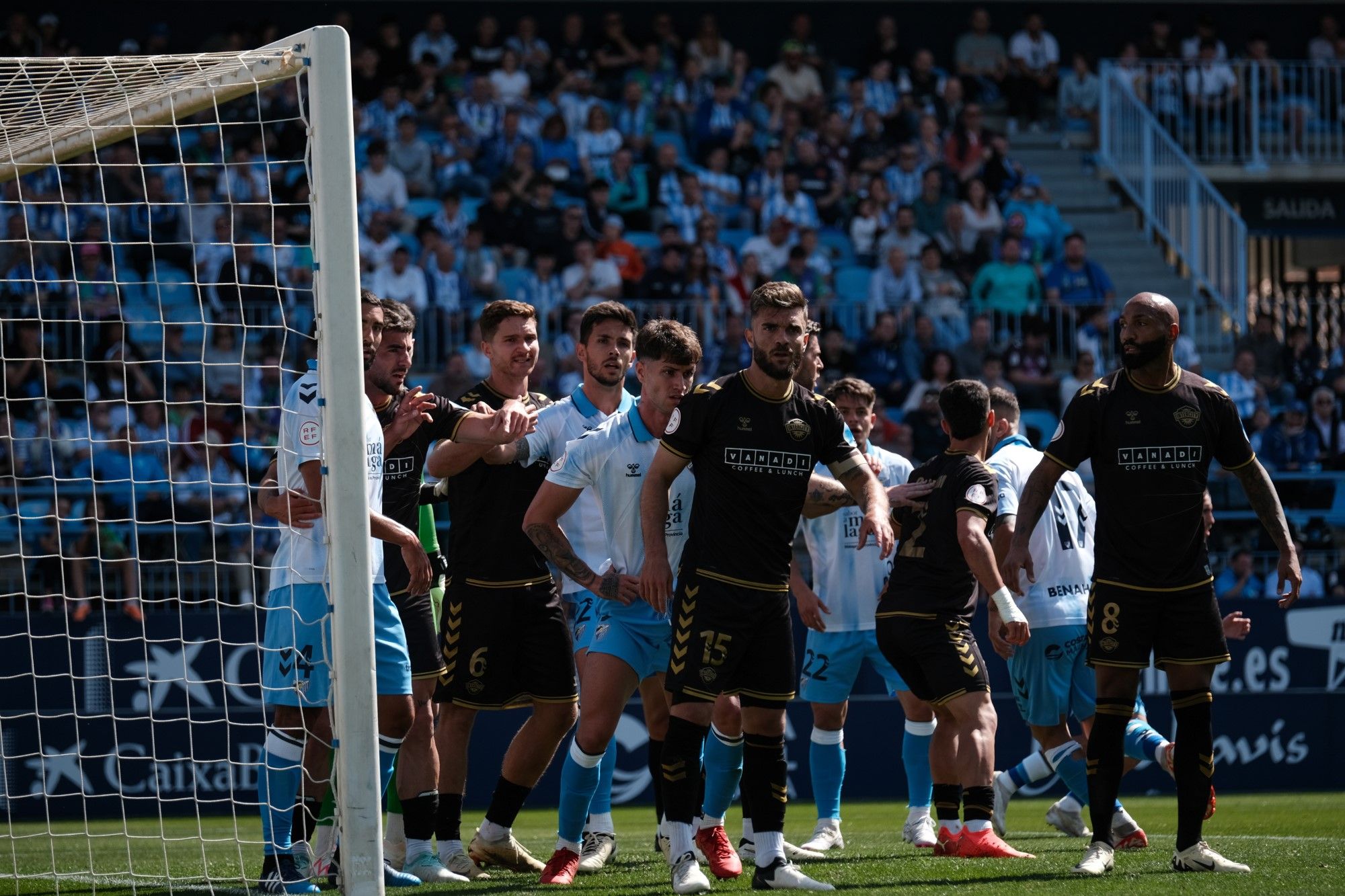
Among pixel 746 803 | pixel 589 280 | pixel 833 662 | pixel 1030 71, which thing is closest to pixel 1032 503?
pixel 746 803

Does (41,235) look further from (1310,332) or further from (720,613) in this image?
(1310,332)

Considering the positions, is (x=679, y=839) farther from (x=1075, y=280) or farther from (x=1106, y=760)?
(x=1075, y=280)

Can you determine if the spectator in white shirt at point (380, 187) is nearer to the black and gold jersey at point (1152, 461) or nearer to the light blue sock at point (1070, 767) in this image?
the light blue sock at point (1070, 767)

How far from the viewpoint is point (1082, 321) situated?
17.6 meters

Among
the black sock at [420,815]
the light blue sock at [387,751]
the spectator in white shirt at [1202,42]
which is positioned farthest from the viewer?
the spectator in white shirt at [1202,42]

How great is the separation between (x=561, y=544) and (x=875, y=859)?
224 cm

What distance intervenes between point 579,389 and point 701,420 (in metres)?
1.35

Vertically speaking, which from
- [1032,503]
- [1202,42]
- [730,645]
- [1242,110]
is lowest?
[730,645]

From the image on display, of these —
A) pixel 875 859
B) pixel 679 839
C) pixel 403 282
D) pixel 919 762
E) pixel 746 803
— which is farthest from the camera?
pixel 403 282

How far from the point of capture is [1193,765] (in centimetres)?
639

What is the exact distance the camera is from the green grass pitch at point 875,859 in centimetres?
605

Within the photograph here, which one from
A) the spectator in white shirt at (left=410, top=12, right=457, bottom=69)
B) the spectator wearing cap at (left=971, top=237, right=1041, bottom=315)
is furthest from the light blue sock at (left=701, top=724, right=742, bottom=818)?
the spectator in white shirt at (left=410, top=12, right=457, bottom=69)

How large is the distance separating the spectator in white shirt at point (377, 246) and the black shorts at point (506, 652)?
408 inches

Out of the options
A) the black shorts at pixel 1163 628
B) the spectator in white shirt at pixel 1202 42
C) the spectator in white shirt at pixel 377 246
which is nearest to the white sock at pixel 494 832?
the black shorts at pixel 1163 628
